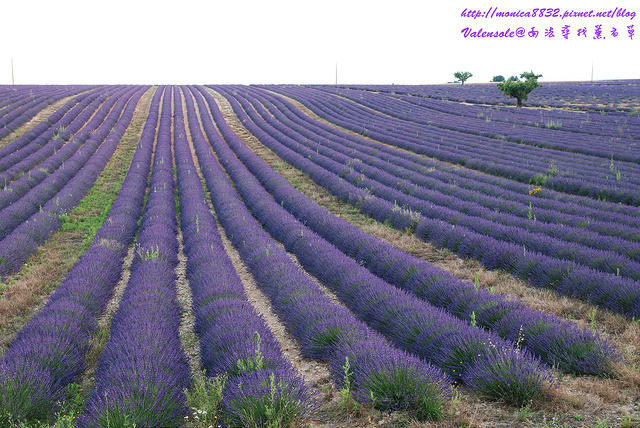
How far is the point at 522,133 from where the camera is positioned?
20406 mm

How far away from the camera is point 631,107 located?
29516mm

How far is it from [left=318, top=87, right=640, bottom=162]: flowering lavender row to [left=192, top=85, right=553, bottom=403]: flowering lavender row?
13.1 metres

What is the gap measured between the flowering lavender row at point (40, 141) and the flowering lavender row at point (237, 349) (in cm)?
994

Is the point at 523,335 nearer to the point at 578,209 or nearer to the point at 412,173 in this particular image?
the point at 578,209

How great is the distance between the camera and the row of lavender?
36.1ft

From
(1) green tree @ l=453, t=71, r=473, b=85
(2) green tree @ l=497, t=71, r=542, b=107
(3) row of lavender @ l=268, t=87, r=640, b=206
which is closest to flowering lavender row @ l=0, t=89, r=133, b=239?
(3) row of lavender @ l=268, t=87, r=640, b=206

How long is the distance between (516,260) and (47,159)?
1592 centimetres

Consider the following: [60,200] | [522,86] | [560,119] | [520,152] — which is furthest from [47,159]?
[522,86]

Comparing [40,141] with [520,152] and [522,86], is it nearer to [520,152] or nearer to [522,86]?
[520,152]

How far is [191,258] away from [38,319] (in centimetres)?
259

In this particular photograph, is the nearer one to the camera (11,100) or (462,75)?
(11,100)

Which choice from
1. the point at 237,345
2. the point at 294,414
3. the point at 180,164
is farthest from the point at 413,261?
the point at 180,164

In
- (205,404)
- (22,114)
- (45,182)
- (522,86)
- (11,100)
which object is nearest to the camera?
(205,404)

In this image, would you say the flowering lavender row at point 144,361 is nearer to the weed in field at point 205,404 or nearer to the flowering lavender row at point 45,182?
the weed in field at point 205,404
